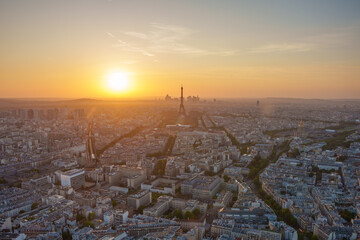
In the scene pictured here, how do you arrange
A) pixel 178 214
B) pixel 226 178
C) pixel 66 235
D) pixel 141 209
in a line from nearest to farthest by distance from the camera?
pixel 66 235 < pixel 178 214 < pixel 141 209 < pixel 226 178

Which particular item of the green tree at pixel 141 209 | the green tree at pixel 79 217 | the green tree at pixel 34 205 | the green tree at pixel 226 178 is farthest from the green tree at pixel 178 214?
the green tree at pixel 34 205

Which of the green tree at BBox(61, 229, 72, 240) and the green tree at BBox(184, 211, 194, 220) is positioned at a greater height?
the green tree at BBox(184, 211, 194, 220)

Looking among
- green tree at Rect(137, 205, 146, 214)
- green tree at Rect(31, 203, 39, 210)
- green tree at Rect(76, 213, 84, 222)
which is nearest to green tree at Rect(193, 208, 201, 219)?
green tree at Rect(137, 205, 146, 214)

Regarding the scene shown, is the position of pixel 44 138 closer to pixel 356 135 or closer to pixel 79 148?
pixel 79 148

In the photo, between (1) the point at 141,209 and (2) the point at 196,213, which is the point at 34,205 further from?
(2) the point at 196,213

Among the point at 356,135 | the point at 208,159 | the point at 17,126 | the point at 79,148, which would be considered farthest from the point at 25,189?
the point at 356,135

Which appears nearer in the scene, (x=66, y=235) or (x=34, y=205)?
(x=66, y=235)

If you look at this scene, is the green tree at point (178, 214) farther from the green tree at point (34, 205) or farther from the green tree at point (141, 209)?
the green tree at point (34, 205)

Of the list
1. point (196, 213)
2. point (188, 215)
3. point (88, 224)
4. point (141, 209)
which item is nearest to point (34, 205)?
point (88, 224)

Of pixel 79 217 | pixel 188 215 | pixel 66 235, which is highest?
pixel 188 215

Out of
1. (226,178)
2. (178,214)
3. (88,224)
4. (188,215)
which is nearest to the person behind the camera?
(88,224)

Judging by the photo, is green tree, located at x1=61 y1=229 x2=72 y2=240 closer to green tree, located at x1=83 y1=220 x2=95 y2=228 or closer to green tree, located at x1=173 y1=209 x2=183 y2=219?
green tree, located at x1=83 y1=220 x2=95 y2=228

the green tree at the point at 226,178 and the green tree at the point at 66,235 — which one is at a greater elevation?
the green tree at the point at 226,178
